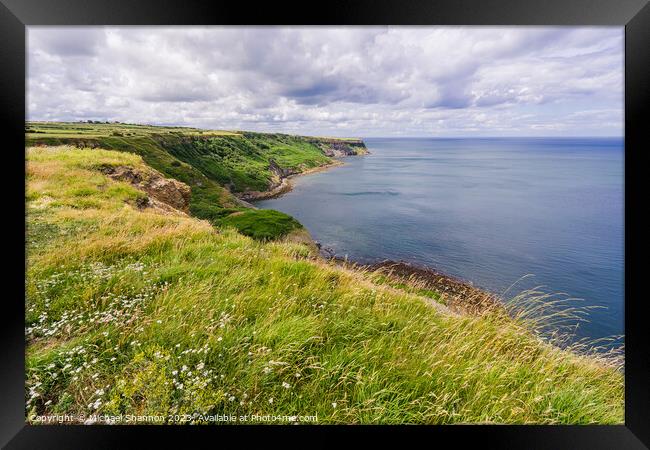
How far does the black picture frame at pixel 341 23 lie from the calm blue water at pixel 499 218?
8.72 m

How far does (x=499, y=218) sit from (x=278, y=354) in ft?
86.0

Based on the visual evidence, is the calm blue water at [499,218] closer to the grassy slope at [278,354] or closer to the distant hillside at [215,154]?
the distant hillside at [215,154]

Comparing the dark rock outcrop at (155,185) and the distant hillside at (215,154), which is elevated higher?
the distant hillside at (215,154)

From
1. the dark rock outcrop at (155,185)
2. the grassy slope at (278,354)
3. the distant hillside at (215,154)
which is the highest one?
the distant hillside at (215,154)

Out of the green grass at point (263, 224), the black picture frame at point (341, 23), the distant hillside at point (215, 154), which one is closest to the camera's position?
the black picture frame at point (341, 23)

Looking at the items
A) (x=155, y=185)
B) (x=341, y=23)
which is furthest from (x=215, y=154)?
(x=341, y=23)

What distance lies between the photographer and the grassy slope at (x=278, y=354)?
2471 millimetres

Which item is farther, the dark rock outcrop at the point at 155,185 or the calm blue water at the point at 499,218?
the calm blue water at the point at 499,218

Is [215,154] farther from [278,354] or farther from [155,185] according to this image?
[278,354]

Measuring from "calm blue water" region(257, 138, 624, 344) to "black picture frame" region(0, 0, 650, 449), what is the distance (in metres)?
8.72

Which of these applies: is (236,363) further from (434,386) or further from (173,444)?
(434,386)

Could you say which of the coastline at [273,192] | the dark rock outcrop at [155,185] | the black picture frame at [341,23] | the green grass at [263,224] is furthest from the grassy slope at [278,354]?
the coastline at [273,192]

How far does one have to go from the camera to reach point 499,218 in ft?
79.0

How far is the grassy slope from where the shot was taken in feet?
8.11
